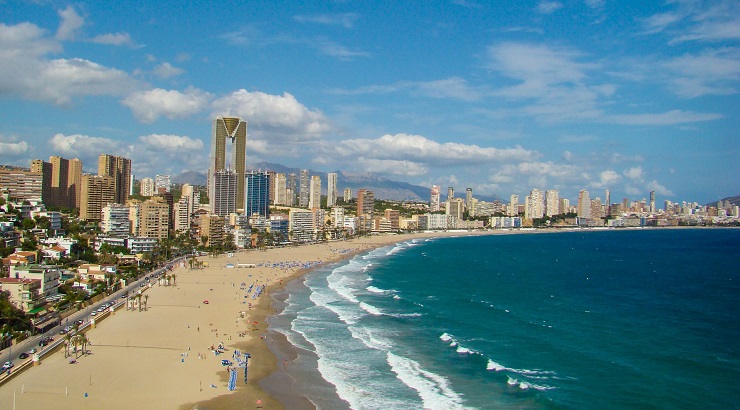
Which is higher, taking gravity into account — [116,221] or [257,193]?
[257,193]

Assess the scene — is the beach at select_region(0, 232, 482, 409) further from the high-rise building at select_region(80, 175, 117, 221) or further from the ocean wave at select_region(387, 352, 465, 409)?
the high-rise building at select_region(80, 175, 117, 221)

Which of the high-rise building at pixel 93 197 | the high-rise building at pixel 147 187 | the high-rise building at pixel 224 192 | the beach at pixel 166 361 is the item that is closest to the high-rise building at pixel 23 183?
the high-rise building at pixel 93 197

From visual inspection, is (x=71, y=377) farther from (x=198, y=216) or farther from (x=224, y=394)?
(x=198, y=216)

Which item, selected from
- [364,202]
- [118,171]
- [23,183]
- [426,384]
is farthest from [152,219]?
[364,202]

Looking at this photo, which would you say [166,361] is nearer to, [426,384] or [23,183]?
[426,384]

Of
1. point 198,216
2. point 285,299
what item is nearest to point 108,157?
point 198,216
